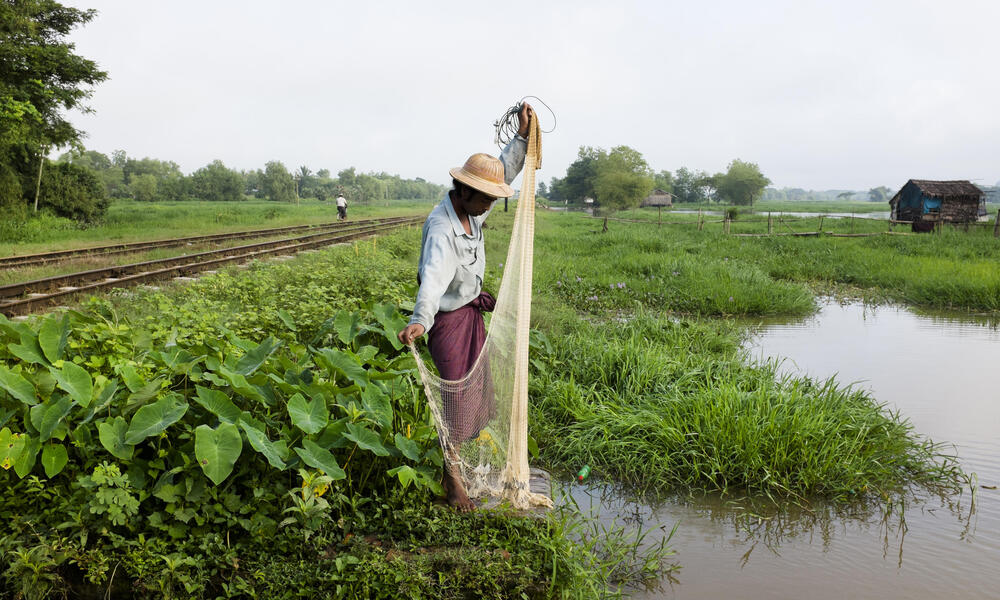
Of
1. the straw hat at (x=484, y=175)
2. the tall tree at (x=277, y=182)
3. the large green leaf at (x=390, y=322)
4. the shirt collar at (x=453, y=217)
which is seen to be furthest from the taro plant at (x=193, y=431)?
the tall tree at (x=277, y=182)

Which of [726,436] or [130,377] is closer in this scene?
[130,377]

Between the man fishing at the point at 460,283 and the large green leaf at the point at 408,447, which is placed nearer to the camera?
the man fishing at the point at 460,283

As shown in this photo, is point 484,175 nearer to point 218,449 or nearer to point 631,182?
point 218,449

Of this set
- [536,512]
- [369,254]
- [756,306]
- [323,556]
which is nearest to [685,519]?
[536,512]

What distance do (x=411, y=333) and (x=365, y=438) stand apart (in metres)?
0.64

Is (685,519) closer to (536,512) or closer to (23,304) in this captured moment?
(536,512)

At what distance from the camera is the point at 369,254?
1130cm

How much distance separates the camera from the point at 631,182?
56969mm

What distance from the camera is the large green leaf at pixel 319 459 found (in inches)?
102

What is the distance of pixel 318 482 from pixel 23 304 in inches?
240

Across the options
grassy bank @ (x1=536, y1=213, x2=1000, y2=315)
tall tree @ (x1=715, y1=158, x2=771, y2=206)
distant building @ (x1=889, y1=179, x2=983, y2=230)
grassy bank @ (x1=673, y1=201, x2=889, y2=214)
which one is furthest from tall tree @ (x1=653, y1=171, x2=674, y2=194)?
grassy bank @ (x1=536, y1=213, x2=1000, y2=315)

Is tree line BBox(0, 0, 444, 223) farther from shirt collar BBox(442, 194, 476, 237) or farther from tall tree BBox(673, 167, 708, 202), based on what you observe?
tall tree BBox(673, 167, 708, 202)

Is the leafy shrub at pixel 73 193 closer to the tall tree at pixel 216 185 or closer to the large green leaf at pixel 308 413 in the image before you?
the large green leaf at pixel 308 413

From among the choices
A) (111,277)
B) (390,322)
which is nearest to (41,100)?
(111,277)
